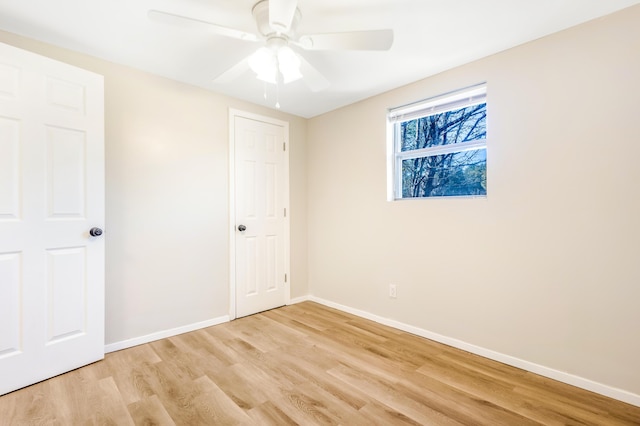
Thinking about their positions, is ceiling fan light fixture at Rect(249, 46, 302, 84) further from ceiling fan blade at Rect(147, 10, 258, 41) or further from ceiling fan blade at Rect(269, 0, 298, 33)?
ceiling fan blade at Rect(269, 0, 298, 33)

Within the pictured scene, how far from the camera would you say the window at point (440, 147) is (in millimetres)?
2402

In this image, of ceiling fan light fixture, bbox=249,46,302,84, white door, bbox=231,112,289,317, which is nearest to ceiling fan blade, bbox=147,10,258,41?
ceiling fan light fixture, bbox=249,46,302,84

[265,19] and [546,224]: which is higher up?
[265,19]

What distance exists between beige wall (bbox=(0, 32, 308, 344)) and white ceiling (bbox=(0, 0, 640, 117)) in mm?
226

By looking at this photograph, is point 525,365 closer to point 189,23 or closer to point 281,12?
point 281,12

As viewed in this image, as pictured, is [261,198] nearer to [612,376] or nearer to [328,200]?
[328,200]

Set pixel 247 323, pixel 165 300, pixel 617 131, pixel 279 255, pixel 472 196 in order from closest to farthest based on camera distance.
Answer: pixel 617 131, pixel 472 196, pixel 165 300, pixel 247 323, pixel 279 255

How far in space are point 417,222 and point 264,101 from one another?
2.02 meters

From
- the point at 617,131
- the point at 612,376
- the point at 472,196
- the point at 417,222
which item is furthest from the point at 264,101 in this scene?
the point at 612,376

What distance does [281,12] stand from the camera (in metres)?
1.35

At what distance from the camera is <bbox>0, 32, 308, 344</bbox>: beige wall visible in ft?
7.75

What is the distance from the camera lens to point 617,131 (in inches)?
69.3

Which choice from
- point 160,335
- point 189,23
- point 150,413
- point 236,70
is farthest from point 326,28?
point 160,335

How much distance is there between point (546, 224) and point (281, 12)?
2062 mm
